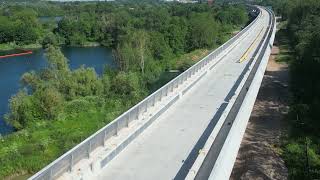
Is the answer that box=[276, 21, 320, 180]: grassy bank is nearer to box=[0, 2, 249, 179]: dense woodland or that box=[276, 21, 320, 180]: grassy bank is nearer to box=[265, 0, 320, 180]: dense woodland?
box=[265, 0, 320, 180]: dense woodland

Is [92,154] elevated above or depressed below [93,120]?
above

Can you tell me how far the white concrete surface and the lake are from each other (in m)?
18.8

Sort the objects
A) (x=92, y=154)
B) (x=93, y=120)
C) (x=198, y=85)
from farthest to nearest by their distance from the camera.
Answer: (x=93, y=120) < (x=198, y=85) < (x=92, y=154)

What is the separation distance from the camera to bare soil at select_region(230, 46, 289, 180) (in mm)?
24734

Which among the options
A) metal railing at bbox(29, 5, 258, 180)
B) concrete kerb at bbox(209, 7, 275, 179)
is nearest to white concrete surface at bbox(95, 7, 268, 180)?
metal railing at bbox(29, 5, 258, 180)

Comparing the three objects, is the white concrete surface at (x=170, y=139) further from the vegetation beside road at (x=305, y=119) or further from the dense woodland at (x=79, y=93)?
the dense woodland at (x=79, y=93)

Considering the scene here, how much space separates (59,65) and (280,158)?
101ft

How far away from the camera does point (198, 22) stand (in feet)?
308

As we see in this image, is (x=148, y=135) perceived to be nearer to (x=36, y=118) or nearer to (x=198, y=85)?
(x=198, y=85)

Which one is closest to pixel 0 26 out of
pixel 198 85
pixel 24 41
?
pixel 24 41

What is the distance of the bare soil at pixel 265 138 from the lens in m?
24.7

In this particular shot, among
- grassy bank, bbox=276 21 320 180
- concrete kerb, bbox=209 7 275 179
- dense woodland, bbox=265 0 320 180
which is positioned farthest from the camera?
dense woodland, bbox=265 0 320 180

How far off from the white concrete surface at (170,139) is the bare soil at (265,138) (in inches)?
150

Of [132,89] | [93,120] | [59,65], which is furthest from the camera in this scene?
[59,65]
